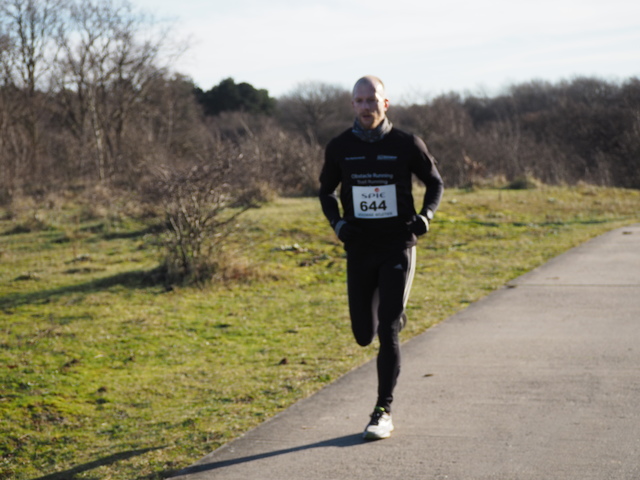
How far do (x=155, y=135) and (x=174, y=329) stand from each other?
34446 mm

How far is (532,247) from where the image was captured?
44.5 feet

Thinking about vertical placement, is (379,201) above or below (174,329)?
above

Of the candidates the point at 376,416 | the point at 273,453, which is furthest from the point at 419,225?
the point at 273,453

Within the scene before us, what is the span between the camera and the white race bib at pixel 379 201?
4703 mm

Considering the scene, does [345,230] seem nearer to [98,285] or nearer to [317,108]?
[98,285]

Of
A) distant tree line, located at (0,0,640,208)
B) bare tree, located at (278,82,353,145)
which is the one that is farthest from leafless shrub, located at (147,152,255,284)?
bare tree, located at (278,82,353,145)

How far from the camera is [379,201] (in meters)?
→ 4.71

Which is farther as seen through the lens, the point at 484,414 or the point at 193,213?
the point at 193,213

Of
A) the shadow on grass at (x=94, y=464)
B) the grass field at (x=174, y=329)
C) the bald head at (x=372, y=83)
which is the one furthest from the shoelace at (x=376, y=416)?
the bald head at (x=372, y=83)

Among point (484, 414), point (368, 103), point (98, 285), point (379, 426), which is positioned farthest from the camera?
point (98, 285)

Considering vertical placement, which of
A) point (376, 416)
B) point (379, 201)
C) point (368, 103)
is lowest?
point (376, 416)

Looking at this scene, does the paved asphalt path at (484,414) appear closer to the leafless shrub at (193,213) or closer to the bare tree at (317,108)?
the leafless shrub at (193,213)

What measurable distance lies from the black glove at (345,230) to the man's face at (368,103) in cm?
56

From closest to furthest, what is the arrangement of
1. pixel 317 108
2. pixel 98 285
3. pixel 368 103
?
pixel 368 103 < pixel 98 285 < pixel 317 108
